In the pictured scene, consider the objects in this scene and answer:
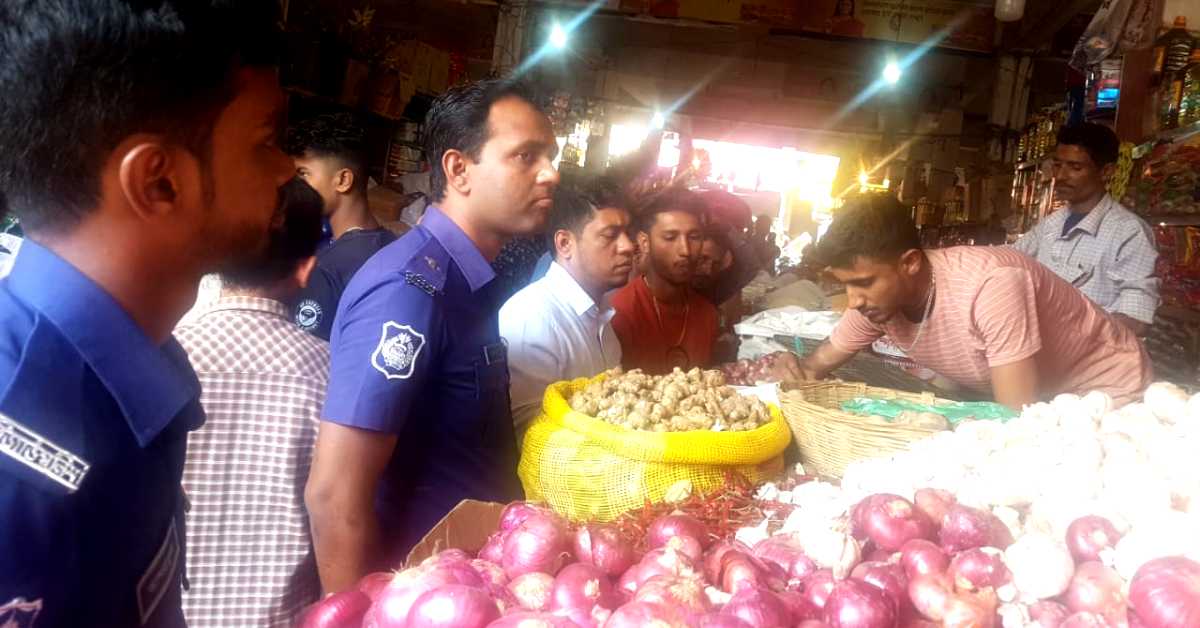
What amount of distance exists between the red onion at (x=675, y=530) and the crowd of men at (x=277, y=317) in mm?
668

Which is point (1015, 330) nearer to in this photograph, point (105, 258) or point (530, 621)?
point (530, 621)

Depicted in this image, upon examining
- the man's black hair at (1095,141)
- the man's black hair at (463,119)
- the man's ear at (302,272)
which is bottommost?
the man's ear at (302,272)

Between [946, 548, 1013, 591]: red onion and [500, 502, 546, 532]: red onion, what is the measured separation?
2.45 ft

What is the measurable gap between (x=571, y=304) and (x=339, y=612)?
6.66ft

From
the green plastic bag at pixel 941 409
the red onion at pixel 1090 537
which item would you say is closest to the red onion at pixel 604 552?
the red onion at pixel 1090 537

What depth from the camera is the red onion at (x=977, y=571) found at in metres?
1.30

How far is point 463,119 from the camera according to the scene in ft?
7.47

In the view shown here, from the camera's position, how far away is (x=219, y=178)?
981mm

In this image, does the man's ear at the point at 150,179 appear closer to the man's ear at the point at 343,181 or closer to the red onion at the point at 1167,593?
the red onion at the point at 1167,593

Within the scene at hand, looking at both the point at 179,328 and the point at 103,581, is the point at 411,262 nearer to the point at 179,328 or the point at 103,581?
the point at 179,328

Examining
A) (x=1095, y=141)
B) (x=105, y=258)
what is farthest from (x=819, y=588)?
(x=1095, y=141)

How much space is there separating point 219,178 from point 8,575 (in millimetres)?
487

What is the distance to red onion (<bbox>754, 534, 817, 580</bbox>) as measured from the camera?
1.44 metres

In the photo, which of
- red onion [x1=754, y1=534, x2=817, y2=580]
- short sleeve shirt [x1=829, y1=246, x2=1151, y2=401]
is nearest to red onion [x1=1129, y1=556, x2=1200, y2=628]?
red onion [x1=754, y1=534, x2=817, y2=580]
